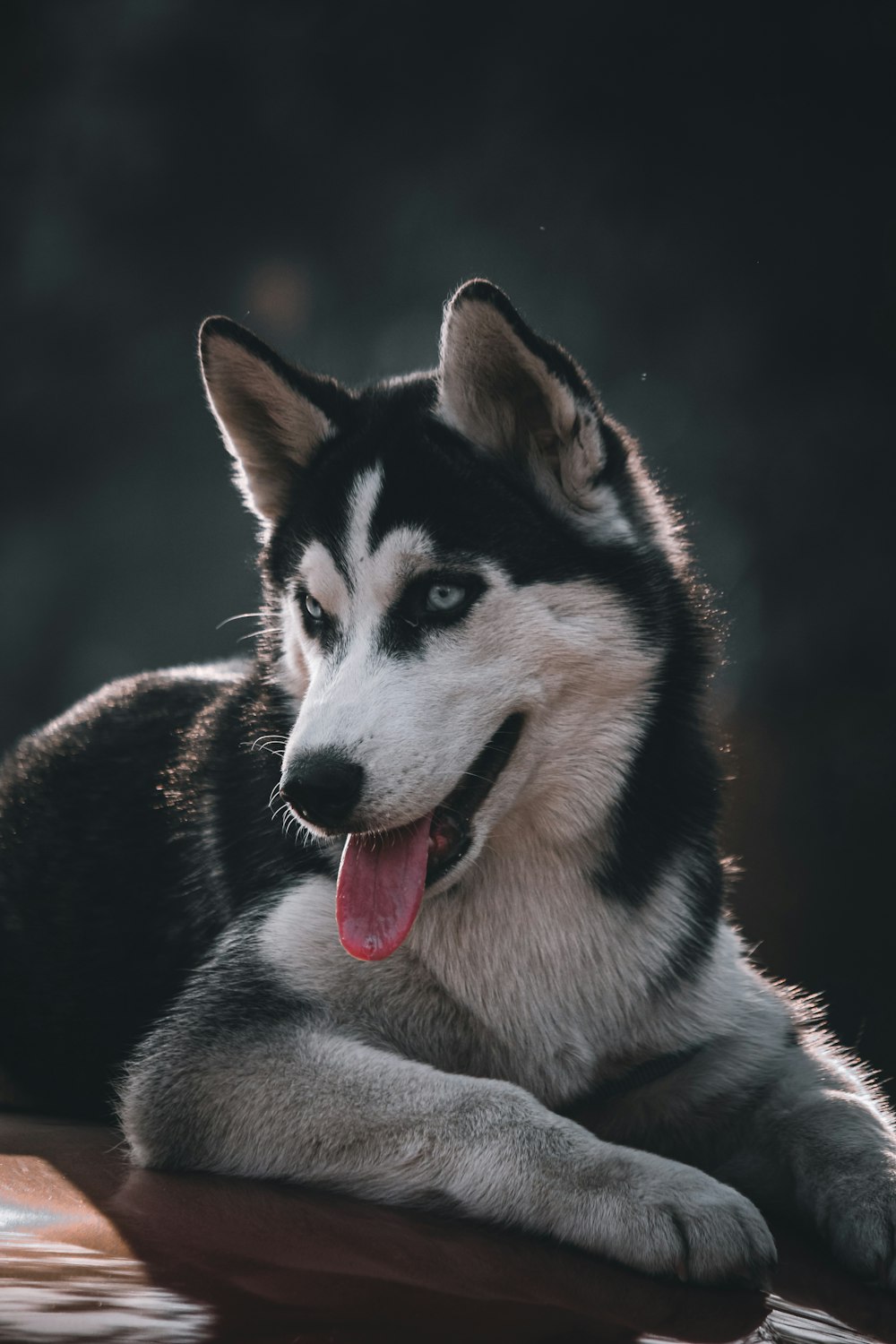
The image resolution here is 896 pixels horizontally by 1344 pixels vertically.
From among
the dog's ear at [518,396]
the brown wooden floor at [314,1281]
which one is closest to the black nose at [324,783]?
the brown wooden floor at [314,1281]

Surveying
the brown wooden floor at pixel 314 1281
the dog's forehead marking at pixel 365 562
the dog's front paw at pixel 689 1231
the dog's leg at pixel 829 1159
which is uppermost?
the dog's forehead marking at pixel 365 562

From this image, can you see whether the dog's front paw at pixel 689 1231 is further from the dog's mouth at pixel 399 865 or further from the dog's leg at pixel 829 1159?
the dog's mouth at pixel 399 865

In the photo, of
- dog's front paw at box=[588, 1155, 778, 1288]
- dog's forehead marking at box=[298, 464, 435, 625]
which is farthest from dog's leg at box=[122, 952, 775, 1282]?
dog's forehead marking at box=[298, 464, 435, 625]

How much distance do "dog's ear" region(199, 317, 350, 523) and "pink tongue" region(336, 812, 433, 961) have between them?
0.70 meters

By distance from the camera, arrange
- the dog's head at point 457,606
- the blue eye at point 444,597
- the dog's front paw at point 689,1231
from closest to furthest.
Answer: the dog's front paw at point 689,1231, the dog's head at point 457,606, the blue eye at point 444,597

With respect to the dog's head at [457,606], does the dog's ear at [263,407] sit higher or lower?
higher

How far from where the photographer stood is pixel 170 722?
2.51m

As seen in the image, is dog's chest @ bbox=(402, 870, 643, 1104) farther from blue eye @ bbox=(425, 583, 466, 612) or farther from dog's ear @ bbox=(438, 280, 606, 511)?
dog's ear @ bbox=(438, 280, 606, 511)

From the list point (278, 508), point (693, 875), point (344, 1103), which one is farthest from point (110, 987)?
point (693, 875)

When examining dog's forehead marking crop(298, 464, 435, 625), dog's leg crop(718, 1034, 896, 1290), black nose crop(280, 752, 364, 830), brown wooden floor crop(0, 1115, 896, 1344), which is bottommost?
dog's leg crop(718, 1034, 896, 1290)

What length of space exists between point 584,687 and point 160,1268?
0.95 m

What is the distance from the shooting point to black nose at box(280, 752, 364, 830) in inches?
60.9

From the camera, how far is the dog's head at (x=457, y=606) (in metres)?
1.64

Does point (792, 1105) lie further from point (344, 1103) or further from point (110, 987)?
point (110, 987)
